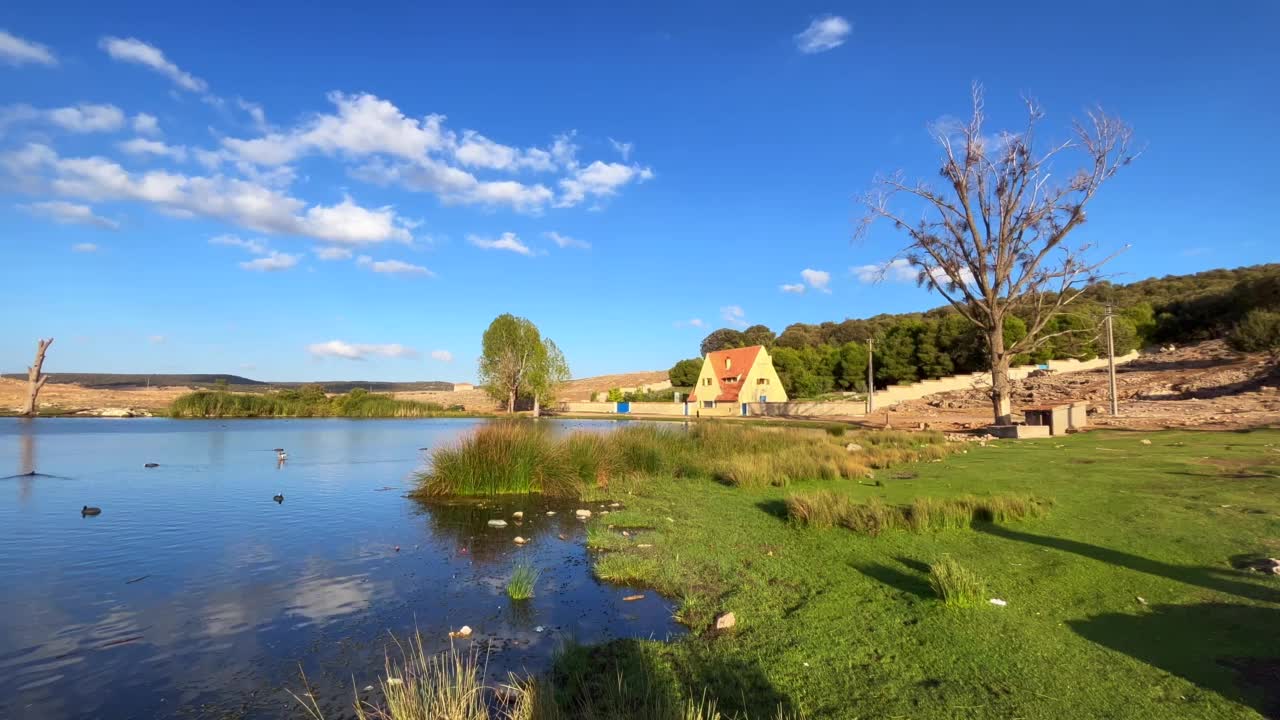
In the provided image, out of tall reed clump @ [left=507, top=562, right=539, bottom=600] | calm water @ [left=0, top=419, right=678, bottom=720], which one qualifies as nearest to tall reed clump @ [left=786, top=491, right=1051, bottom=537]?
calm water @ [left=0, top=419, right=678, bottom=720]

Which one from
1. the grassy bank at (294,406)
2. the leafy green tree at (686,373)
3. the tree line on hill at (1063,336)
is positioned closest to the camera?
the tree line on hill at (1063,336)

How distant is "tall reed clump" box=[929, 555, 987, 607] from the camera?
548 centimetres

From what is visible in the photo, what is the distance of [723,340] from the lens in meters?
112

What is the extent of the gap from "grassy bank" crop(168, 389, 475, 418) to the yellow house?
92.6 ft

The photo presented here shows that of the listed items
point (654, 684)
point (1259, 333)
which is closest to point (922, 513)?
point (654, 684)

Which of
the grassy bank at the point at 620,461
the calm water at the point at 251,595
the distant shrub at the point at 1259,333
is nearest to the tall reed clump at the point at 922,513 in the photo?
the calm water at the point at 251,595

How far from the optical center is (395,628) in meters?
6.35

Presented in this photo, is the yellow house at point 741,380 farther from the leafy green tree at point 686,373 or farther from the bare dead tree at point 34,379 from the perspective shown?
the bare dead tree at point 34,379

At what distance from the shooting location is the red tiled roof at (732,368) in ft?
212

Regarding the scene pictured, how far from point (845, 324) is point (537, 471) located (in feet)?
306

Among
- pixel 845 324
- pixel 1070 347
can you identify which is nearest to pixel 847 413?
pixel 1070 347

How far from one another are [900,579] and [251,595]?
7.27 meters

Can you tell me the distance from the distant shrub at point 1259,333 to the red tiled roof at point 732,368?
35.5 m

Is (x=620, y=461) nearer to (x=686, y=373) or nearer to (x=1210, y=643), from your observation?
(x=1210, y=643)
